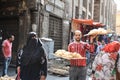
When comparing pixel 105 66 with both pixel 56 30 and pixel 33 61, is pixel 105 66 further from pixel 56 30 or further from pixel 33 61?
pixel 56 30

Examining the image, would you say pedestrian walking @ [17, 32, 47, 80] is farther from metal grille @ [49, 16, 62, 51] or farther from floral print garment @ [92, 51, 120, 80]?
metal grille @ [49, 16, 62, 51]

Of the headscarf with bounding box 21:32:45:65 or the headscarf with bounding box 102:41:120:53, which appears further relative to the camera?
the headscarf with bounding box 21:32:45:65

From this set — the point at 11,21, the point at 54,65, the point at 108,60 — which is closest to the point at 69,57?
the point at 108,60

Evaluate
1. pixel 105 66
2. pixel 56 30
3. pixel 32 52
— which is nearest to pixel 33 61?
pixel 32 52

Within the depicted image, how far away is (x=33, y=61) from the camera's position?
18.6 feet

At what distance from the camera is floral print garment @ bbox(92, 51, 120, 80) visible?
505 cm

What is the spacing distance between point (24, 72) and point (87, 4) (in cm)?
2051

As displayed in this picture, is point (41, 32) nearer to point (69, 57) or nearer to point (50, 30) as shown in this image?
point (50, 30)

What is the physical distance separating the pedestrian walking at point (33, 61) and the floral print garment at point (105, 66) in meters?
1.03

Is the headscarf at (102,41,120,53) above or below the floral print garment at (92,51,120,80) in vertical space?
above

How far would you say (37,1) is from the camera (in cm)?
1457

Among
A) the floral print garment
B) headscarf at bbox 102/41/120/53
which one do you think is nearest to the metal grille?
the floral print garment

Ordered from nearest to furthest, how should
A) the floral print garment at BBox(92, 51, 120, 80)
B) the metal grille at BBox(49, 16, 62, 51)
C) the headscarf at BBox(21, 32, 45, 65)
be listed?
the floral print garment at BBox(92, 51, 120, 80) → the headscarf at BBox(21, 32, 45, 65) → the metal grille at BBox(49, 16, 62, 51)

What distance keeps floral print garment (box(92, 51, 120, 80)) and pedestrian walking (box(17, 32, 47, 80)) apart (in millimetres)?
1035
